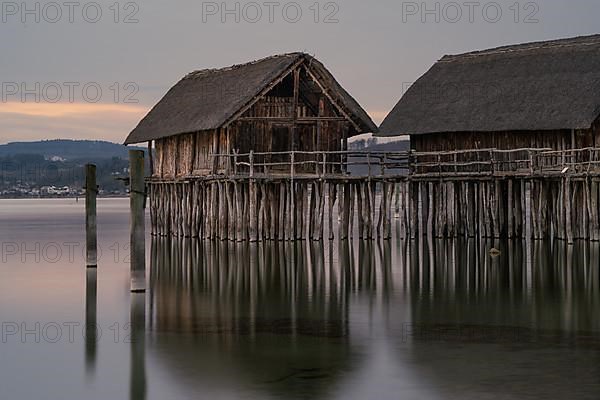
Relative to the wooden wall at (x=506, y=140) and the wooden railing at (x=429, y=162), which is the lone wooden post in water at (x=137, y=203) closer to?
the wooden railing at (x=429, y=162)

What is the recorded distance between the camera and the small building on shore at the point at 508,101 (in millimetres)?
40031

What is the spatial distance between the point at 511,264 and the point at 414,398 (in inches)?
694

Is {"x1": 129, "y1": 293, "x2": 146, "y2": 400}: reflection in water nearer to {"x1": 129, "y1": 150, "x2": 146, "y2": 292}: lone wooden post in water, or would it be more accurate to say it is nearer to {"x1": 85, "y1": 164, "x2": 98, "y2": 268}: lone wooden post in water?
{"x1": 129, "y1": 150, "x2": 146, "y2": 292}: lone wooden post in water

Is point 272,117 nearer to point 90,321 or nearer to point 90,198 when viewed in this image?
point 90,198

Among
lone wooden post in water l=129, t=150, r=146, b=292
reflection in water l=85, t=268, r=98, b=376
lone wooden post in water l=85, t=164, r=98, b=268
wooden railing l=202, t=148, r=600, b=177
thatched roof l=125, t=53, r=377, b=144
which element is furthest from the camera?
thatched roof l=125, t=53, r=377, b=144

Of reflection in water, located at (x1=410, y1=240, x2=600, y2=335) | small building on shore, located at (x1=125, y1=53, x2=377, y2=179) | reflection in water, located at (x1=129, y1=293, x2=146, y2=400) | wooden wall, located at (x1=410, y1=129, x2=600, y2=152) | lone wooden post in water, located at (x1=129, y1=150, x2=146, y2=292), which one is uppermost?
small building on shore, located at (x1=125, y1=53, x2=377, y2=179)

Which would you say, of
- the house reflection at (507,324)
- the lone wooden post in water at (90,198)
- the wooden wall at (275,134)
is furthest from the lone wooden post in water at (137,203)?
the wooden wall at (275,134)

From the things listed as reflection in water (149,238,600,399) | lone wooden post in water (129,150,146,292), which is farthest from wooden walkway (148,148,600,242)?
lone wooden post in water (129,150,146,292)

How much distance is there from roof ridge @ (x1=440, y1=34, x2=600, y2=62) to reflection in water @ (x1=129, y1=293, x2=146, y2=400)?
21872mm

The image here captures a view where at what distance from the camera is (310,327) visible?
21.4 m

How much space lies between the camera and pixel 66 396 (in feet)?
54.6

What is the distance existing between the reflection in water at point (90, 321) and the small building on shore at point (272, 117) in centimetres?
1045

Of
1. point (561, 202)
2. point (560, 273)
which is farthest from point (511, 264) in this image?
point (561, 202)

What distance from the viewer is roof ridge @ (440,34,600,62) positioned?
→ 43500 millimetres
